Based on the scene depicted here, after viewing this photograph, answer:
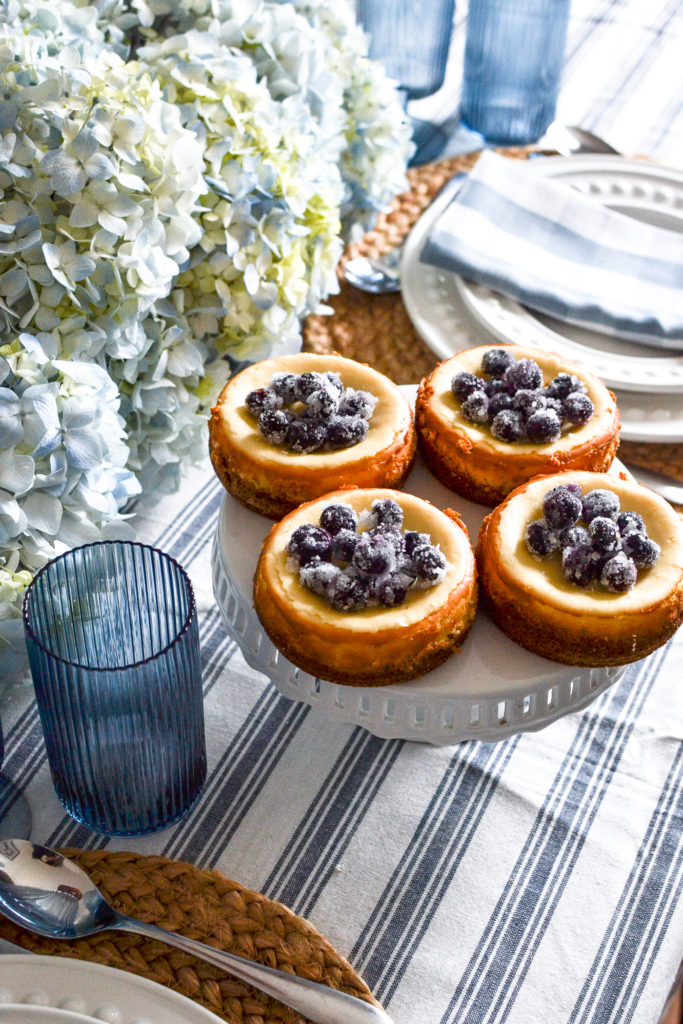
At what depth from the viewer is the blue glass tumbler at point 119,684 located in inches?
28.1

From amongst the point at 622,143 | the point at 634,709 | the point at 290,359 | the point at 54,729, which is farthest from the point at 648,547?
the point at 622,143

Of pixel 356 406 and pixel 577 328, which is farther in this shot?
pixel 577 328

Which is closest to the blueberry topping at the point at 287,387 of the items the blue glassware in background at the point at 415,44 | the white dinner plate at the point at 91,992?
the white dinner plate at the point at 91,992

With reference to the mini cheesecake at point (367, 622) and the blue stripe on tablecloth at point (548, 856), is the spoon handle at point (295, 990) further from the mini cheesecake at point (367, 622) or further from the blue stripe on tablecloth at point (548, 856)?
the mini cheesecake at point (367, 622)

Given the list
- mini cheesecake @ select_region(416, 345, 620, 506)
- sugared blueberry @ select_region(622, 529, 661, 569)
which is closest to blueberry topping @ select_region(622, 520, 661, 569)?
sugared blueberry @ select_region(622, 529, 661, 569)

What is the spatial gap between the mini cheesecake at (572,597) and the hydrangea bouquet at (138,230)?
13.0 inches

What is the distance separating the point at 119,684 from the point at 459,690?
Result: 25 cm

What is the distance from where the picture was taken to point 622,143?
1.56m

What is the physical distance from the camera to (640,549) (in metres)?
0.76

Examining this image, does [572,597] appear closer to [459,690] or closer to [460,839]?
[459,690]

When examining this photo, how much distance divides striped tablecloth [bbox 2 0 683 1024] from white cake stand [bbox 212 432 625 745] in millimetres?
125

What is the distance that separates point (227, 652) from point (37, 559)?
23 cm

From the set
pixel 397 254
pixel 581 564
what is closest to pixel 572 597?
pixel 581 564

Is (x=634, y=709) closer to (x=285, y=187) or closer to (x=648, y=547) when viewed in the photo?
(x=648, y=547)
